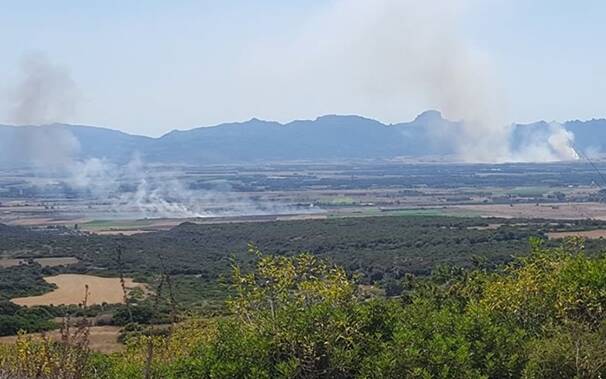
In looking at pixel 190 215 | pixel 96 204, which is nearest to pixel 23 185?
pixel 96 204

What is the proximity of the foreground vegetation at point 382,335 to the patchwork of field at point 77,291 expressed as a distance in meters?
26.1

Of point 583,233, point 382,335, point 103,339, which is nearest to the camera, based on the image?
point 382,335

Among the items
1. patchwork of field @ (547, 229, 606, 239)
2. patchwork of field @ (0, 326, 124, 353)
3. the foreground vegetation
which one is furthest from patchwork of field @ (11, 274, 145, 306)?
patchwork of field @ (547, 229, 606, 239)

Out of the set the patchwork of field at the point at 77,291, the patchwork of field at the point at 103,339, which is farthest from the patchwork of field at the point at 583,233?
the patchwork of field at the point at 103,339

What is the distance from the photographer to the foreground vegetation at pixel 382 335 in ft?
32.4

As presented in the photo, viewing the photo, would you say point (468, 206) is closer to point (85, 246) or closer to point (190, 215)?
point (190, 215)

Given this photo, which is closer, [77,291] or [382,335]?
[382,335]

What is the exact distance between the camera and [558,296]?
1230 cm

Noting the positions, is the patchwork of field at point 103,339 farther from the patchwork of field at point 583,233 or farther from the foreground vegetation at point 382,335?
the patchwork of field at point 583,233

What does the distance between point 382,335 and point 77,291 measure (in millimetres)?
35113

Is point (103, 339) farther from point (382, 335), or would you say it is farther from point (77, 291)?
point (382, 335)

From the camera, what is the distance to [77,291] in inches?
1719

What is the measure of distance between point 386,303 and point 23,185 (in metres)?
138

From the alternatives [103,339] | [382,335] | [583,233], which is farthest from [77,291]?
[382,335]
